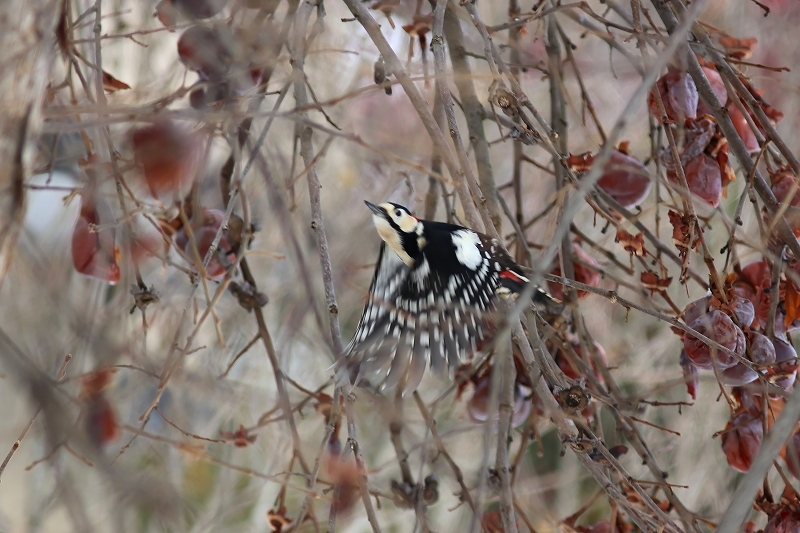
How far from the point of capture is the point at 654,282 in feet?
2.94

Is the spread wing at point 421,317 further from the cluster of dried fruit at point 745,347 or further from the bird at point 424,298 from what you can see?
the cluster of dried fruit at point 745,347

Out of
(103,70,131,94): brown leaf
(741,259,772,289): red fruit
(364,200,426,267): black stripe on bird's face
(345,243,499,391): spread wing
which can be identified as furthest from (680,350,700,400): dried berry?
(103,70,131,94): brown leaf

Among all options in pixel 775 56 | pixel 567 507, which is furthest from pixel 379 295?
pixel 567 507

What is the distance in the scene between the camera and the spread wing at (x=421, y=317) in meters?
0.98

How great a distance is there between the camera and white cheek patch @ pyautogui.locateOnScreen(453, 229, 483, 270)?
1013 millimetres

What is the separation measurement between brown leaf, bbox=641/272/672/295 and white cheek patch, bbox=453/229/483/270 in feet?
0.67

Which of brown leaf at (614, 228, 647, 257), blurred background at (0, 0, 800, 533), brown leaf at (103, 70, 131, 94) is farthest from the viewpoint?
brown leaf at (103, 70, 131, 94)

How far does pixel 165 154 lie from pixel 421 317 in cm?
39

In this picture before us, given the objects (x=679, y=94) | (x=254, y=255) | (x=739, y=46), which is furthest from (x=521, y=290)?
(x=254, y=255)

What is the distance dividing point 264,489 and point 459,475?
1.27 metres

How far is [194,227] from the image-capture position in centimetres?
92

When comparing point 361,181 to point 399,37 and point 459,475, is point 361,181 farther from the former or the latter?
point 459,475

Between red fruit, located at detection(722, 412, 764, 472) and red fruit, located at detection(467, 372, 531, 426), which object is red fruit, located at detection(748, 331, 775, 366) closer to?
red fruit, located at detection(722, 412, 764, 472)

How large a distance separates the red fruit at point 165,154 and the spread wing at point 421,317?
0.91ft
